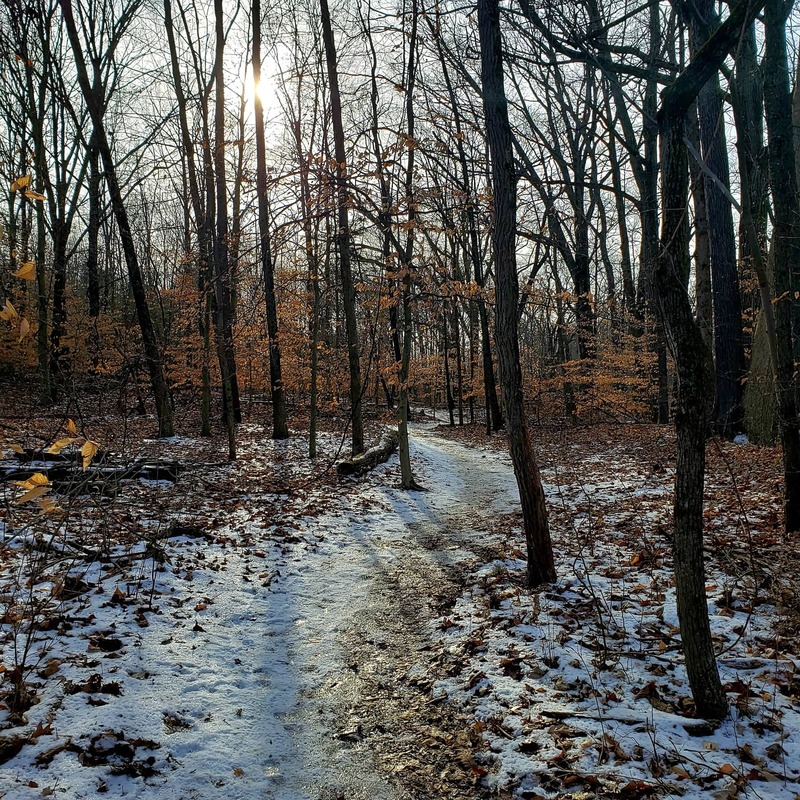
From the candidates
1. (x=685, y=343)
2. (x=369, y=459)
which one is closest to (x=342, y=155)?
(x=369, y=459)

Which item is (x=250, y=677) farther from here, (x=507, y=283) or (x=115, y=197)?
(x=115, y=197)

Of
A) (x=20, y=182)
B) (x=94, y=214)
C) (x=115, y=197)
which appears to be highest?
(x=94, y=214)

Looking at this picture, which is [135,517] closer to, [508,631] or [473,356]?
[508,631]

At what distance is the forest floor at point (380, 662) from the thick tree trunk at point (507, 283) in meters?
0.61

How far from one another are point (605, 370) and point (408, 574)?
1380 centimetres

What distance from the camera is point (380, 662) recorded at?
434 cm

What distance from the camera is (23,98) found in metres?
18.1

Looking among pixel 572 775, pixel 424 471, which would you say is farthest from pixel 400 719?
pixel 424 471

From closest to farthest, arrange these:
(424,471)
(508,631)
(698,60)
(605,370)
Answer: (698,60) → (508,631) → (424,471) → (605,370)

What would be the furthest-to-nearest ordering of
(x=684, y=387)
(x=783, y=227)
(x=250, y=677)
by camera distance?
(x=783, y=227) → (x=250, y=677) → (x=684, y=387)

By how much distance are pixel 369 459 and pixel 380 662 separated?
751 centimetres

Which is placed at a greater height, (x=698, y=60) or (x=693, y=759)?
(x=698, y=60)

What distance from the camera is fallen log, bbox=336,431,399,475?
1108 cm

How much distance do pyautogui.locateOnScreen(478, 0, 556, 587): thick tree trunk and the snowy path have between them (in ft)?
4.43
